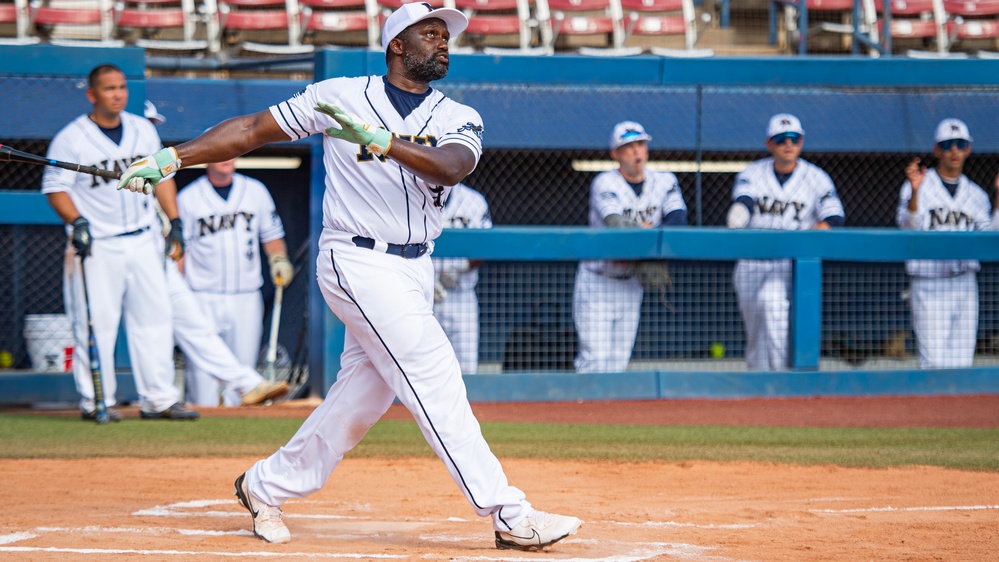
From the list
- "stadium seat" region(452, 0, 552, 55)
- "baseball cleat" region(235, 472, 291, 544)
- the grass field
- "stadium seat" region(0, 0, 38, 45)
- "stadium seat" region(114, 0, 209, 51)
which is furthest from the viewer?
"stadium seat" region(452, 0, 552, 55)

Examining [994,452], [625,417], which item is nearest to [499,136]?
[625,417]

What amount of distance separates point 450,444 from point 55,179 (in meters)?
4.17

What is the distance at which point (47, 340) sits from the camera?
27.7 ft

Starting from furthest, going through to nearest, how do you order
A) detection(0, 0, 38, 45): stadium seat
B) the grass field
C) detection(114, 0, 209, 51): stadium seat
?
detection(114, 0, 209, 51): stadium seat
detection(0, 0, 38, 45): stadium seat
the grass field

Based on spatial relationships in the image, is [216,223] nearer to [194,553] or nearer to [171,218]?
[171,218]

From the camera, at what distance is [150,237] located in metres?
7.18

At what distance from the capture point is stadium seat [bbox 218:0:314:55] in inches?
406

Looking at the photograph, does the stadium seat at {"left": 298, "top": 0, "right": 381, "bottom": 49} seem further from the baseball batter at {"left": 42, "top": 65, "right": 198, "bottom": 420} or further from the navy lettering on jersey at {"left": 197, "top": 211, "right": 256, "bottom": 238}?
the baseball batter at {"left": 42, "top": 65, "right": 198, "bottom": 420}

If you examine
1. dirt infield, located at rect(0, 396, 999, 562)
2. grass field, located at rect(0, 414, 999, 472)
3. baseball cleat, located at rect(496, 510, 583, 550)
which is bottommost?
grass field, located at rect(0, 414, 999, 472)

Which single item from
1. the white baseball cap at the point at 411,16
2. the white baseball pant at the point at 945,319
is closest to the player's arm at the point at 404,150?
the white baseball cap at the point at 411,16

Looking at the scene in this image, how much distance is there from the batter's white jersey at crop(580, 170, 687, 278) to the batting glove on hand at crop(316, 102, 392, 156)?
16.8 ft

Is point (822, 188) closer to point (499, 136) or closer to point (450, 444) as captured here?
point (499, 136)

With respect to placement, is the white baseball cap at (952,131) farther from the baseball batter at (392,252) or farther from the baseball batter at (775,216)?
the baseball batter at (392,252)

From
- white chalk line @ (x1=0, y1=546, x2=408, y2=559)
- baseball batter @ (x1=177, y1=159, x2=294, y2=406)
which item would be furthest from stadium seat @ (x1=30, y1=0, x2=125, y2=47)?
white chalk line @ (x1=0, y1=546, x2=408, y2=559)
